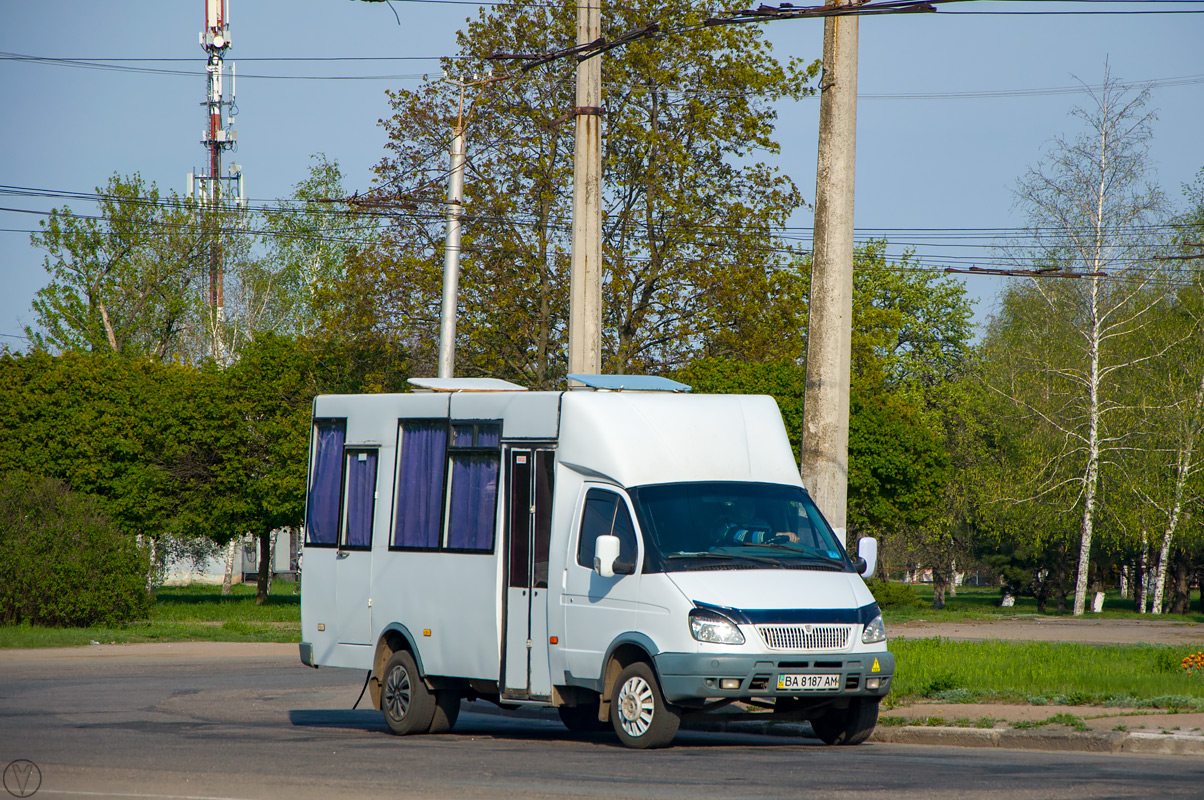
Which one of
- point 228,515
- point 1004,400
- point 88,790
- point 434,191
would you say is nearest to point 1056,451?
point 1004,400

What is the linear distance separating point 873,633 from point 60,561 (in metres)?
24.5

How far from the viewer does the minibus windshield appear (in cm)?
1165

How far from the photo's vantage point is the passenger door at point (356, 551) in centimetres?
1423

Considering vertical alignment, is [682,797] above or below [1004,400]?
below

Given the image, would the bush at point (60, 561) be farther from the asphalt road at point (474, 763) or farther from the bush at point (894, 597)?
the bush at point (894, 597)

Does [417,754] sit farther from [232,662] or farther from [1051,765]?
[232,662]

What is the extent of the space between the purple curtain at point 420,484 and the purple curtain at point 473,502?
0.74 feet

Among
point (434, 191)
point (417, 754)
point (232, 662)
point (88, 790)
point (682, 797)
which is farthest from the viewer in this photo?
point (434, 191)

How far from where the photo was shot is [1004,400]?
49.4 metres

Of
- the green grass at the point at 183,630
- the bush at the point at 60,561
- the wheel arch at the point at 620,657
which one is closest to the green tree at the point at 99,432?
the green grass at the point at 183,630

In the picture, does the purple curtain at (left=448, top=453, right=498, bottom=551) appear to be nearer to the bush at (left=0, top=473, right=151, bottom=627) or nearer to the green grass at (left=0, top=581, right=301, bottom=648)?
the green grass at (left=0, top=581, right=301, bottom=648)

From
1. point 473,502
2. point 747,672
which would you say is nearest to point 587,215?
point 473,502

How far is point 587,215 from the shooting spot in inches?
730

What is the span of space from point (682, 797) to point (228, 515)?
131 ft
